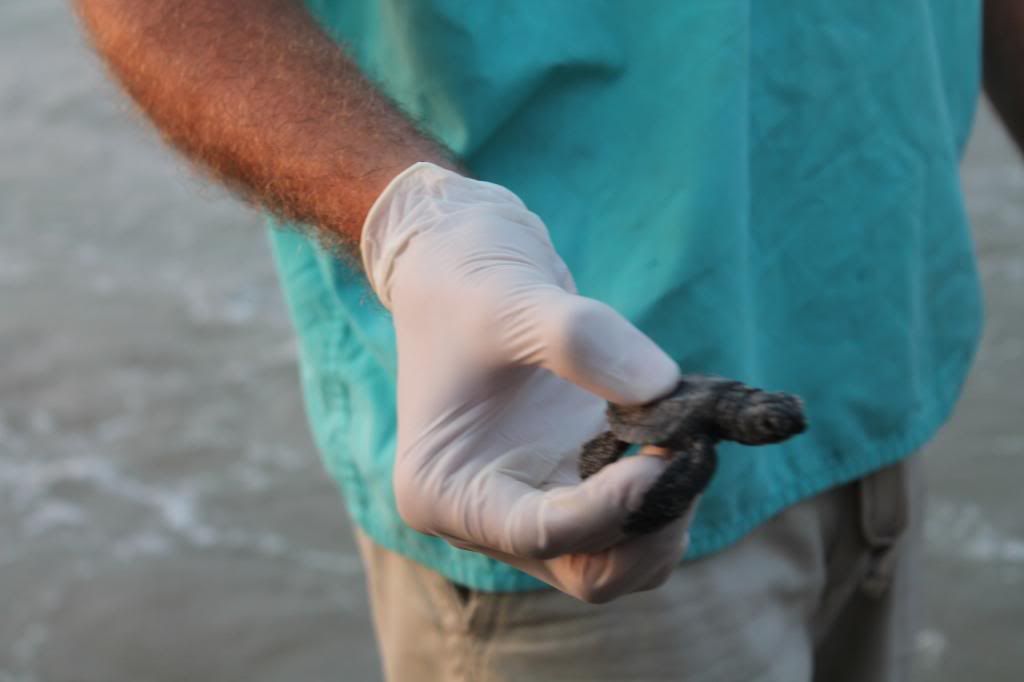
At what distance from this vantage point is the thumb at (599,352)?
36.9 inches

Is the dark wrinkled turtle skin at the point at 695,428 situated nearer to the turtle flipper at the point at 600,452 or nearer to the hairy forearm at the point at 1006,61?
the turtle flipper at the point at 600,452

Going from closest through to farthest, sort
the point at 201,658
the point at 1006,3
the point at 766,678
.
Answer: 1. the point at 766,678
2. the point at 1006,3
3. the point at 201,658

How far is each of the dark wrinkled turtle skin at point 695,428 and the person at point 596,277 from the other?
1cm

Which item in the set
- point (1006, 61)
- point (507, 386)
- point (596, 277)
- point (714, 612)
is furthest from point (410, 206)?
point (1006, 61)

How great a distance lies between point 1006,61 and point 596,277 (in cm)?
64

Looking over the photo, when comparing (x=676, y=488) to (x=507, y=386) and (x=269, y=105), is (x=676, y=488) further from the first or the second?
(x=269, y=105)

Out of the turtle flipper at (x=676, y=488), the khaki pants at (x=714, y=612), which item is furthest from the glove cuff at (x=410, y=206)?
the khaki pants at (x=714, y=612)

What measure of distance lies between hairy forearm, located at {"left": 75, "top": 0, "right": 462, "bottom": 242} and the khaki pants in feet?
1.34

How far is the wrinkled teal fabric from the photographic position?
124 centimetres

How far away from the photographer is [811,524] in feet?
4.58

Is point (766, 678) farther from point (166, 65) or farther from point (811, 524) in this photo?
point (166, 65)

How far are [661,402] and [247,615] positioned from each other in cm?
205

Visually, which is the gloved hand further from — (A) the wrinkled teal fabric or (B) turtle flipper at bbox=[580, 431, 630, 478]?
(A) the wrinkled teal fabric

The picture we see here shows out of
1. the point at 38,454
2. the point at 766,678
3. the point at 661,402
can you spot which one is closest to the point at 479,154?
the point at 661,402
